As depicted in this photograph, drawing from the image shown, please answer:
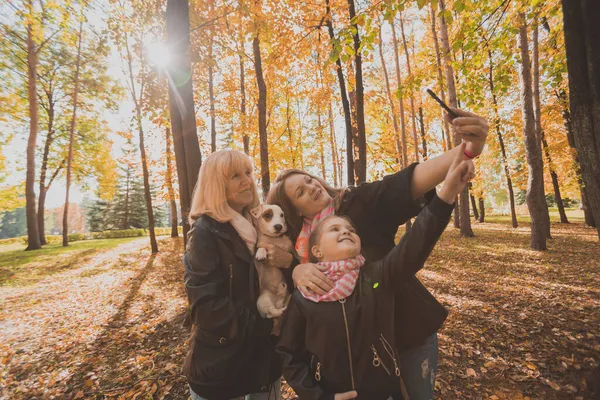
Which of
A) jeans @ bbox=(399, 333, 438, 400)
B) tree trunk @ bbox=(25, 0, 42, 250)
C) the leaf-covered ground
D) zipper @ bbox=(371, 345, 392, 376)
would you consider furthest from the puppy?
tree trunk @ bbox=(25, 0, 42, 250)

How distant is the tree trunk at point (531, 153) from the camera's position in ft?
30.5

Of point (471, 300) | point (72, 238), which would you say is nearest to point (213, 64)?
point (471, 300)

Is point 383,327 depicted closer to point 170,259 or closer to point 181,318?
point 181,318

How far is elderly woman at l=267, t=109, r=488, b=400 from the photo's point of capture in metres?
1.75

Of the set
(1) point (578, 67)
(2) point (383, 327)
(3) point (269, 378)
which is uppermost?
(1) point (578, 67)

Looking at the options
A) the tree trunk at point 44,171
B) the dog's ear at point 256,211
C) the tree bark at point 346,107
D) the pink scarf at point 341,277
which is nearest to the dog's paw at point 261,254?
the dog's ear at point 256,211

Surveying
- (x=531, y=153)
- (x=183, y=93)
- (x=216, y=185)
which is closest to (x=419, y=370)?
(x=216, y=185)

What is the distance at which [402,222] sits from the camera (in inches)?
69.6

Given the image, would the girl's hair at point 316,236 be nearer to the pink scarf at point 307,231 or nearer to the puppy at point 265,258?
the pink scarf at point 307,231

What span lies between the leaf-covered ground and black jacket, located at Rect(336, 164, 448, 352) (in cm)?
129

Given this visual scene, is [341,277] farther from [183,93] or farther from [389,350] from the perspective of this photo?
[183,93]

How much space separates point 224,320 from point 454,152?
5.95ft

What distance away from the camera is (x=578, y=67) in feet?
7.00

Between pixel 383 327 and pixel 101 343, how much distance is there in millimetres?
6328
